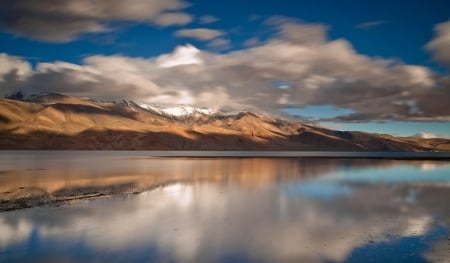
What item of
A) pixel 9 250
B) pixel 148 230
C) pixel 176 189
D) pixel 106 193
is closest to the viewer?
pixel 9 250

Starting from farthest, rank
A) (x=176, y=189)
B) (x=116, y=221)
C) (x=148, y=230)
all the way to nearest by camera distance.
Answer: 1. (x=176, y=189)
2. (x=116, y=221)
3. (x=148, y=230)

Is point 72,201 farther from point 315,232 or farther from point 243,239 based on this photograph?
point 315,232

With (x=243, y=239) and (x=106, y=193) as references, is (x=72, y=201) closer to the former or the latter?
(x=106, y=193)

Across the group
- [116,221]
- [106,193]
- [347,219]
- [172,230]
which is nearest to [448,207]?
[347,219]

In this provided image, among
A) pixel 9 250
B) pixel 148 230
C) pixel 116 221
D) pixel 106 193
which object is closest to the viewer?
pixel 9 250

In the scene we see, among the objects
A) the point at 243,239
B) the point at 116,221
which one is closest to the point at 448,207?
the point at 243,239

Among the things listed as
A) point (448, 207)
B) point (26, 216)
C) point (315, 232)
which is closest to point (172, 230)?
point (315, 232)

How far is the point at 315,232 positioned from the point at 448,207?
14705 millimetres

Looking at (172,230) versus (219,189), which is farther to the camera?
(219,189)

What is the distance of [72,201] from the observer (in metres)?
30.9

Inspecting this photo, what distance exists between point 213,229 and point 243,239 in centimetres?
267

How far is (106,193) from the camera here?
36.2 meters

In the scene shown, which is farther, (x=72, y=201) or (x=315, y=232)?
(x=72, y=201)

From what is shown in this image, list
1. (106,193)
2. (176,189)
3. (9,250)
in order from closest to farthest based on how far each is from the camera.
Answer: (9,250)
(106,193)
(176,189)
